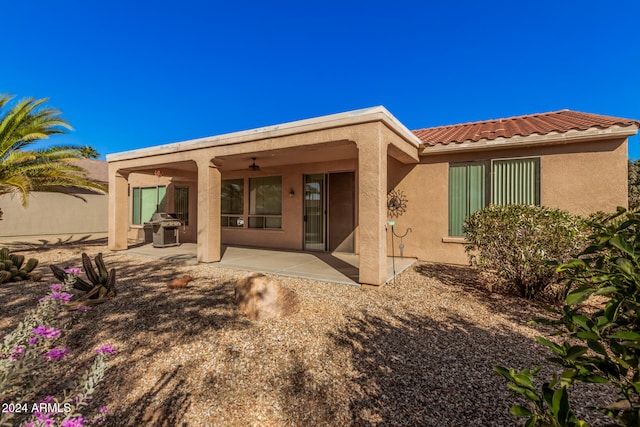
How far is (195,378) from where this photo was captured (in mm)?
2947

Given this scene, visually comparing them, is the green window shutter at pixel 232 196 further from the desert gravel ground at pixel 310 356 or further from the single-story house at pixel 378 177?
the desert gravel ground at pixel 310 356

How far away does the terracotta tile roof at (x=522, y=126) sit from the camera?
695 centimetres

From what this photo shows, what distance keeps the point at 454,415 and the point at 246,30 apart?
1927 cm

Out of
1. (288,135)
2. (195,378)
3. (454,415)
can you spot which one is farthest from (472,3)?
(195,378)

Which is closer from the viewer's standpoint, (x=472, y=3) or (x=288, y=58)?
(x=472, y=3)

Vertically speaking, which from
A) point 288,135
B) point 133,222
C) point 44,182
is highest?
point 288,135

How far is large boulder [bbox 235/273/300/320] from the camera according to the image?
4383 millimetres

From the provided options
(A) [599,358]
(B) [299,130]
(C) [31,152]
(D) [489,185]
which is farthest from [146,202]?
(A) [599,358]

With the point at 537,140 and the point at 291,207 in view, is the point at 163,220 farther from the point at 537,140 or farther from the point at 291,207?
the point at 537,140

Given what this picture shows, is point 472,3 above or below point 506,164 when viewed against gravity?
above

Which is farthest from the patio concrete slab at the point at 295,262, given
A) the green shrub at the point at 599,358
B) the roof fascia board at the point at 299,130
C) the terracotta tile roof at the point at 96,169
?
the terracotta tile roof at the point at 96,169

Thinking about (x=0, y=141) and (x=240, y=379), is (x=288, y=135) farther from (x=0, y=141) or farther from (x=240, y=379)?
(x=0, y=141)

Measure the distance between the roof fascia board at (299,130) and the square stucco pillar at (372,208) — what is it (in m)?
0.46

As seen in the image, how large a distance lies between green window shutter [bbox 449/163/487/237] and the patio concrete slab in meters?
1.74
